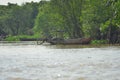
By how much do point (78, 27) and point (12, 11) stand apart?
47.1 m

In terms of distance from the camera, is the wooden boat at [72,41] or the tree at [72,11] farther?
the tree at [72,11]

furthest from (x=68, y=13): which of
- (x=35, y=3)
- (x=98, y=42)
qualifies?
(x=35, y=3)

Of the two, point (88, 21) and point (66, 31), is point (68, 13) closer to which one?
point (66, 31)

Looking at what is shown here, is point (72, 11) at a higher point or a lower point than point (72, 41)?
higher

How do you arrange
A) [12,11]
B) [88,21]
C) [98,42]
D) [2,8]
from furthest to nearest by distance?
1. [2,8]
2. [12,11]
3. [88,21]
4. [98,42]

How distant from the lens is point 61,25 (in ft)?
186

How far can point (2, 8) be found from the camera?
11731cm

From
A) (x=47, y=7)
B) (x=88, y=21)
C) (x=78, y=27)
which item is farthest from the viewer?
(x=47, y=7)

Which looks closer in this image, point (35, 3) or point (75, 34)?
point (75, 34)

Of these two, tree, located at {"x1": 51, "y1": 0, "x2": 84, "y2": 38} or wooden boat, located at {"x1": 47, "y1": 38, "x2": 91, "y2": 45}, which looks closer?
wooden boat, located at {"x1": 47, "y1": 38, "x2": 91, "y2": 45}

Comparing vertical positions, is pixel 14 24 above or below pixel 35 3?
below

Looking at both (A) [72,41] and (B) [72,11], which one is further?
(B) [72,11]

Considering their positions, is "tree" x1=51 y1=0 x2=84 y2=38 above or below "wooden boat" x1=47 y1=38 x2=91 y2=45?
above

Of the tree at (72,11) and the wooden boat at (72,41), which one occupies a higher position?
the tree at (72,11)
